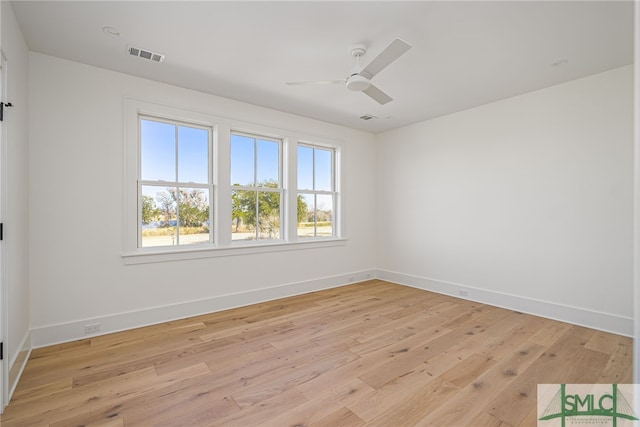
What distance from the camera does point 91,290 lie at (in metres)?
3.13

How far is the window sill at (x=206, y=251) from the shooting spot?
3.40m

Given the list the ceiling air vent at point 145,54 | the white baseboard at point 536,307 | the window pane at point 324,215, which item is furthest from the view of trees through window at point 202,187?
the white baseboard at point 536,307

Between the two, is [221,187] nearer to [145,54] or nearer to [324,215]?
[145,54]

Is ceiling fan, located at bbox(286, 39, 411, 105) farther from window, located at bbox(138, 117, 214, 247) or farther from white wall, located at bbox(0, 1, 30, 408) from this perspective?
white wall, located at bbox(0, 1, 30, 408)

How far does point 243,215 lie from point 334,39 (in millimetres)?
2638

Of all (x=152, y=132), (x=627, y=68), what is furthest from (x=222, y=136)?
(x=627, y=68)

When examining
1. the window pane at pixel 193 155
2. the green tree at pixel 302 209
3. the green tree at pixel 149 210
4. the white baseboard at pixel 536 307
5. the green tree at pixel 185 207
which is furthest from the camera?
the green tree at pixel 302 209

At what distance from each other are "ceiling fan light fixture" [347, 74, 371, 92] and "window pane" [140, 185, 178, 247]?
8.31ft

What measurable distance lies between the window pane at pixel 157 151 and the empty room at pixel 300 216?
2 centimetres

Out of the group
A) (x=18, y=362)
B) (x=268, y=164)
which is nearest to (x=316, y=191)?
(x=268, y=164)

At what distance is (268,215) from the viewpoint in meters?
4.65

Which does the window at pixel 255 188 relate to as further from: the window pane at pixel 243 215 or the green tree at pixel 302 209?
the green tree at pixel 302 209

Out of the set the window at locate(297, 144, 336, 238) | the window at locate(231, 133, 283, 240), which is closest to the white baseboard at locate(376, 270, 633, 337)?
the window at locate(297, 144, 336, 238)

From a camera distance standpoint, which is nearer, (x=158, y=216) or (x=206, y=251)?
(x=158, y=216)
